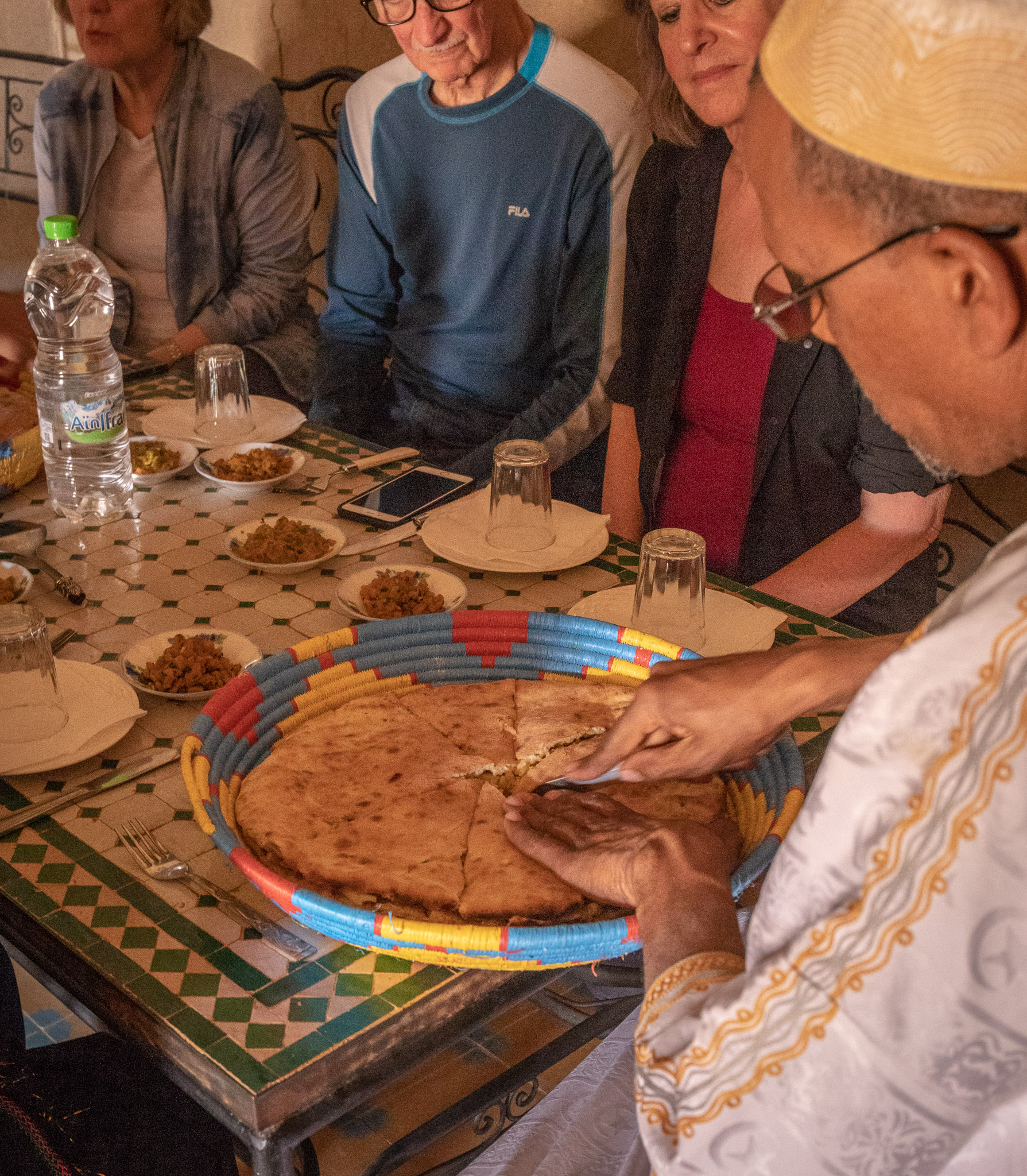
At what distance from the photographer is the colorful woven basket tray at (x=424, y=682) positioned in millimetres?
991

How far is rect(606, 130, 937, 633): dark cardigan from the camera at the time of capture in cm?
229

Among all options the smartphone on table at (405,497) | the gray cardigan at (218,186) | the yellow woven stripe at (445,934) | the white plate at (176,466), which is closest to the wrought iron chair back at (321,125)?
the gray cardigan at (218,186)

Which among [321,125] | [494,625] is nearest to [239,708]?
[494,625]

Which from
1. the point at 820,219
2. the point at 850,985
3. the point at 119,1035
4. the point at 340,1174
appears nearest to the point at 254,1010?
the point at 119,1035

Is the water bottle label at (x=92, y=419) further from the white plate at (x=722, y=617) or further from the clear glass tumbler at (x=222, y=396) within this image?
the white plate at (x=722, y=617)

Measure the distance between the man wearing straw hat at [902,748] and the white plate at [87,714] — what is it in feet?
2.63

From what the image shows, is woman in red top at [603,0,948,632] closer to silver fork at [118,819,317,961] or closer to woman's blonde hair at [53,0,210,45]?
silver fork at [118,819,317,961]

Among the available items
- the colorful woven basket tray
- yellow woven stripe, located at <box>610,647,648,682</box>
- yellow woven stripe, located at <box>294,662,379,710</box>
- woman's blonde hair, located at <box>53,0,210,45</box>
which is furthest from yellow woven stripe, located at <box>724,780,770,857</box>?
woman's blonde hair, located at <box>53,0,210,45</box>

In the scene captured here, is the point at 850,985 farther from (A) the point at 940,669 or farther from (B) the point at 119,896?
(B) the point at 119,896

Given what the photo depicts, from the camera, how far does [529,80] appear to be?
2.98 meters

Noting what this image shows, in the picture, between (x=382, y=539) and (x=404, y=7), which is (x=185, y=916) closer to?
(x=382, y=539)

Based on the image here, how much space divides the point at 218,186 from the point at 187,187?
3.9 inches

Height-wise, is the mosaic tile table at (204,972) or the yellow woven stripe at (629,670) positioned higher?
the yellow woven stripe at (629,670)

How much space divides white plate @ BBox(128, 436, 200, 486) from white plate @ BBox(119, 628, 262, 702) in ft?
2.19
